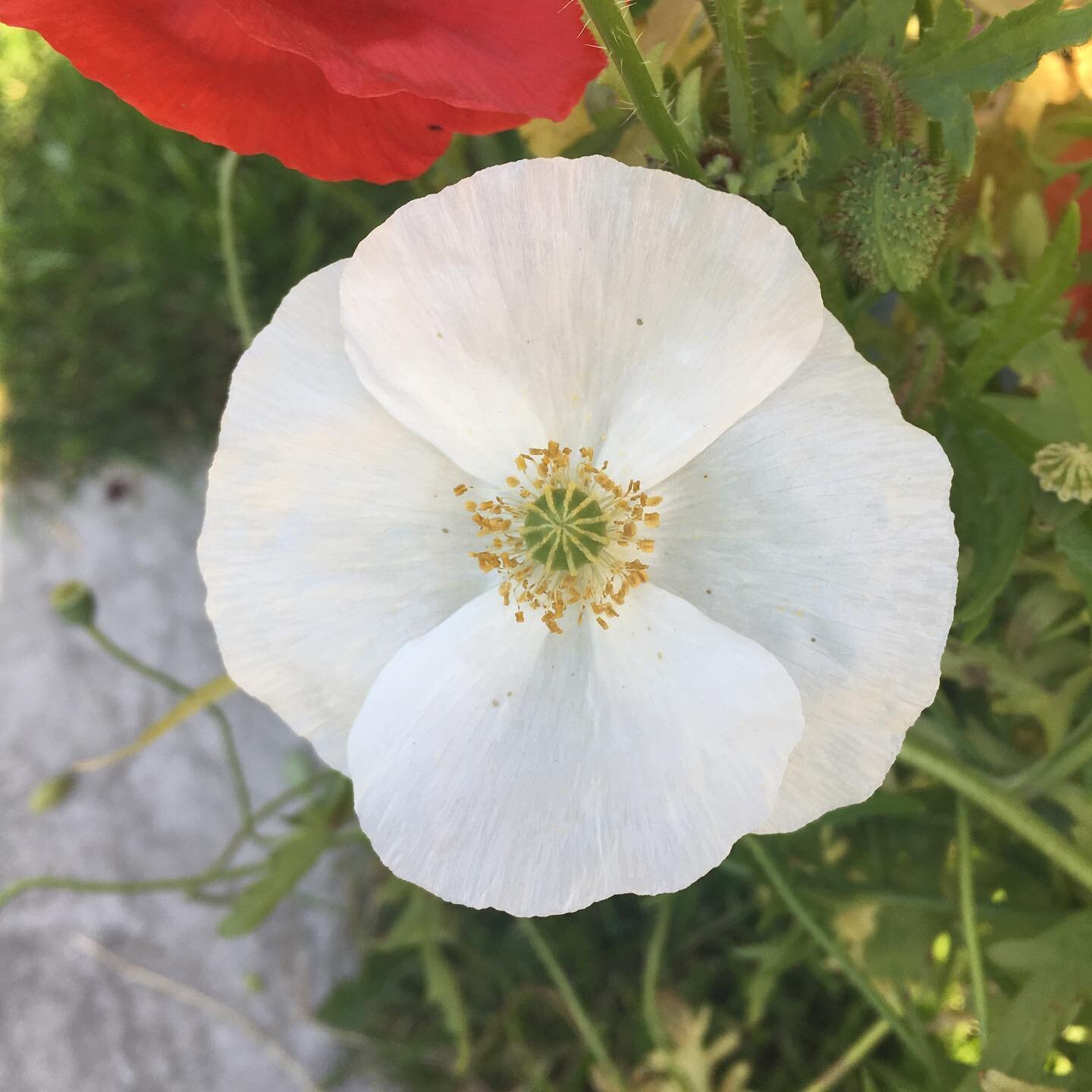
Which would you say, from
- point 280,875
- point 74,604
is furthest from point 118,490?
point 280,875

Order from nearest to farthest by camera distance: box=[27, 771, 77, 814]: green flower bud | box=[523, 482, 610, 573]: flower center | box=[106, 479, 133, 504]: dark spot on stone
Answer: box=[523, 482, 610, 573]: flower center, box=[27, 771, 77, 814]: green flower bud, box=[106, 479, 133, 504]: dark spot on stone

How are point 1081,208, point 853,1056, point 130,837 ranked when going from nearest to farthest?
point 1081,208 < point 853,1056 < point 130,837

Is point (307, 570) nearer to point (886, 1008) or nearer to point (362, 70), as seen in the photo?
point (362, 70)

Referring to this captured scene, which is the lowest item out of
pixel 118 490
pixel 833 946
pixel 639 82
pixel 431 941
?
pixel 118 490

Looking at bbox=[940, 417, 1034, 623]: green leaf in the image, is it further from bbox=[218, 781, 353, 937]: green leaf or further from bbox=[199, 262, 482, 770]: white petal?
bbox=[218, 781, 353, 937]: green leaf

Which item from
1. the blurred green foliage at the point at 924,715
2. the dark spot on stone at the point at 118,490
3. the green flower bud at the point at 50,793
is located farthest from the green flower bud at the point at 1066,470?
the dark spot on stone at the point at 118,490

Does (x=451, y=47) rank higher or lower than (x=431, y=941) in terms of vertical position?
higher

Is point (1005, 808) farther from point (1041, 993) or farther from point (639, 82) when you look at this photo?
point (639, 82)

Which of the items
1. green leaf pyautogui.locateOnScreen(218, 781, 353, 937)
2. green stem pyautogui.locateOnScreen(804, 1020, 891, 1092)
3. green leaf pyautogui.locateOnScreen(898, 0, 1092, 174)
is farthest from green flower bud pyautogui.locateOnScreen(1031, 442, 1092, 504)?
green leaf pyautogui.locateOnScreen(218, 781, 353, 937)
